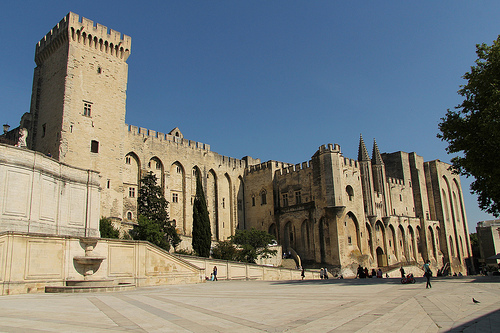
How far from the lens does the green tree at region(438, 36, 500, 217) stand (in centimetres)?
1767

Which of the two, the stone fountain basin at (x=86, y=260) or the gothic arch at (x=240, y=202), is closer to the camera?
the stone fountain basin at (x=86, y=260)

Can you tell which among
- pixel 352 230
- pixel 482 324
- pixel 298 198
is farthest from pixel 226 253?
pixel 482 324

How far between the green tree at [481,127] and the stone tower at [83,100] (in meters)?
21.6

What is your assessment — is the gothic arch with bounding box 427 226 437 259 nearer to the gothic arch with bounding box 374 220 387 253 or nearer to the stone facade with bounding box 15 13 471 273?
the stone facade with bounding box 15 13 471 273

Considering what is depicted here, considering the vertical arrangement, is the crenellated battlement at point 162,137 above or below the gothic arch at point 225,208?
above

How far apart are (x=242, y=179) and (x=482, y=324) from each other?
39.9m

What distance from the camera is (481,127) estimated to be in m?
18.1

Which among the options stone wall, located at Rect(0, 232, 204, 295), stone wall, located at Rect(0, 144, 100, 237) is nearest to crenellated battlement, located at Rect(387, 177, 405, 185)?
stone wall, located at Rect(0, 232, 204, 295)

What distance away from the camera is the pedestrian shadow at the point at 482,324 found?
5.98 meters

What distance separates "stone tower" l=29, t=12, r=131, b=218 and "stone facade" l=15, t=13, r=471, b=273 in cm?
8

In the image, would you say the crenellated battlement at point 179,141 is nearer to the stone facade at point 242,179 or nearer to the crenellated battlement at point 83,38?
the stone facade at point 242,179

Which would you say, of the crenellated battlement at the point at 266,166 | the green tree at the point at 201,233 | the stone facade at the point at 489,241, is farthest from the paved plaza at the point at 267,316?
the stone facade at the point at 489,241

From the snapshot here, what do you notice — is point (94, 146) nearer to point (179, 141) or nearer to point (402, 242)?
point (179, 141)

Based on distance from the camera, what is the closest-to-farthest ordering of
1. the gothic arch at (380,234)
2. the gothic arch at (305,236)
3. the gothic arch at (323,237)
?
the gothic arch at (323,237) → the gothic arch at (305,236) → the gothic arch at (380,234)
